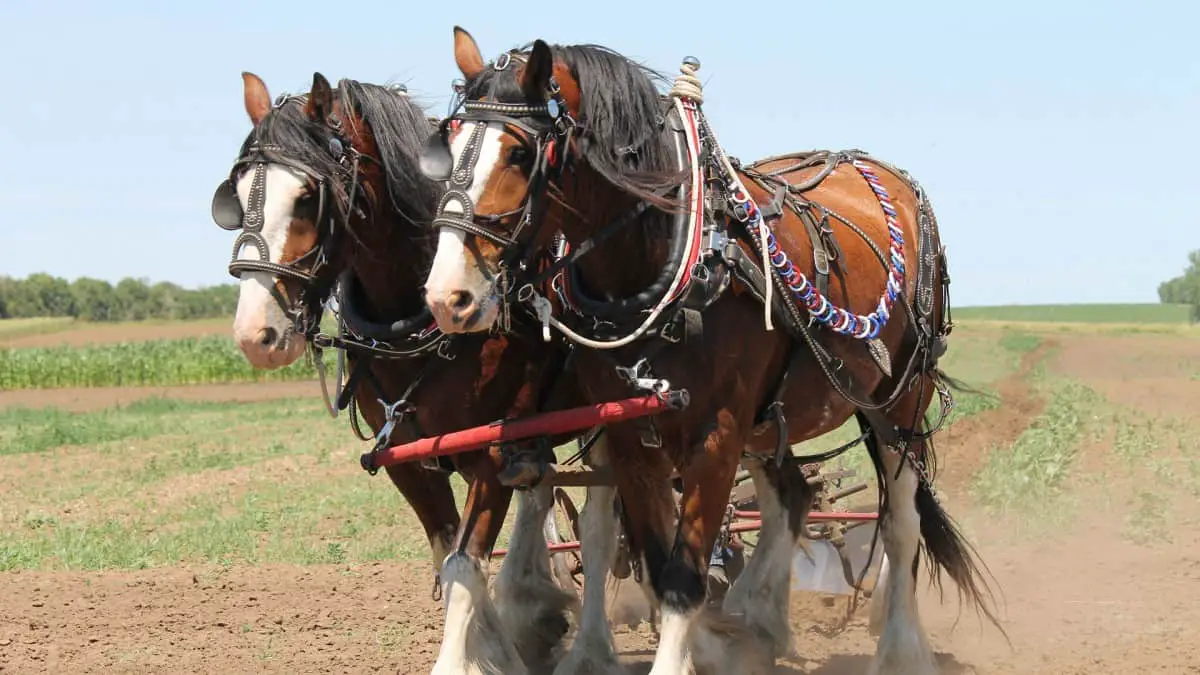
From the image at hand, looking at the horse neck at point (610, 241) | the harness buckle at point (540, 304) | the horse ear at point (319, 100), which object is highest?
the horse ear at point (319, 100)

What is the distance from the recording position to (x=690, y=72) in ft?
15.5

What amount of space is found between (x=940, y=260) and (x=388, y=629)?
10.0ft

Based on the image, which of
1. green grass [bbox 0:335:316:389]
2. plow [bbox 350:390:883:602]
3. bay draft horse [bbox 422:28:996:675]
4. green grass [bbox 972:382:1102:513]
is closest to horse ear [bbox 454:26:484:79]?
bay draft horse [bbox 422:28:996:675]

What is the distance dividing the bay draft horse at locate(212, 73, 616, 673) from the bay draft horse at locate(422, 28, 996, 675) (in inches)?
15.0

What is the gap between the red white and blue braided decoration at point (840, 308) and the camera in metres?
4.59

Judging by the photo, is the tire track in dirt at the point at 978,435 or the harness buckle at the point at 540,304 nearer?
the harness buckle at the point at 540,304

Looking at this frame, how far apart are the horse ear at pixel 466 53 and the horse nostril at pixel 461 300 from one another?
1049 millimetres

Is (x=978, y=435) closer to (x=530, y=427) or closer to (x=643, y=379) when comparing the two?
(x=530, y=427)

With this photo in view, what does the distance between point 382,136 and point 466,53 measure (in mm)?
455

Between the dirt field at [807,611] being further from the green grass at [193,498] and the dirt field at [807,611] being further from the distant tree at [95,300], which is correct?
the distant tree at [95,300]

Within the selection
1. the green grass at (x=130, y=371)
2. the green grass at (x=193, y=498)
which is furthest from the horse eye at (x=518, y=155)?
the green grass at (x=130, y=371)

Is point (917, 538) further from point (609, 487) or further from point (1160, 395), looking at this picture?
point (1160, 395)

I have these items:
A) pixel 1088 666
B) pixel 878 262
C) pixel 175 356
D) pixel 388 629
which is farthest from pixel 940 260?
pixel 175 356

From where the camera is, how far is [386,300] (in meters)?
5.04
